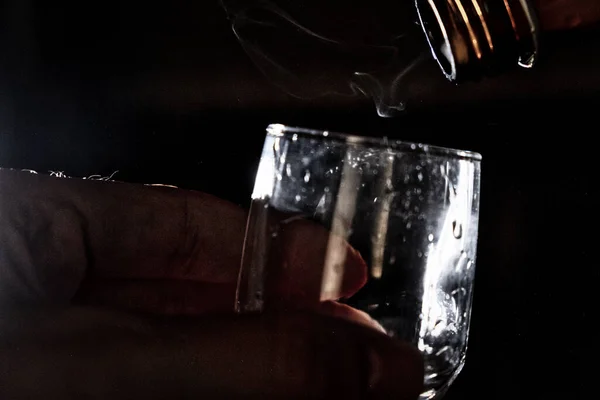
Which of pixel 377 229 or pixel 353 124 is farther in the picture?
pixel 353 124

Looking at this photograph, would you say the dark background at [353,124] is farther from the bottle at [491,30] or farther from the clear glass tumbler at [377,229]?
the clear glass tumbler at [377,229]

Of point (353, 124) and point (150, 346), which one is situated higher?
point (353, 124)

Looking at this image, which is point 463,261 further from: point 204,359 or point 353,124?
point 353,124

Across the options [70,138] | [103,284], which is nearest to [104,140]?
[70,138]

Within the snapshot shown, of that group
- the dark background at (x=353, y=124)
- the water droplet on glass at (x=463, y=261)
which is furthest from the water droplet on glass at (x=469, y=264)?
the dark background at (x=353, y=124)

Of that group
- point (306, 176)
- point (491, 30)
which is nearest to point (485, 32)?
point (491, 30)

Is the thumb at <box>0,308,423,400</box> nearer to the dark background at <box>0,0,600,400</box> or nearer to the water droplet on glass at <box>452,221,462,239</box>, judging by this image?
the water droplet on glass at <box>452,221,462,239</box>
